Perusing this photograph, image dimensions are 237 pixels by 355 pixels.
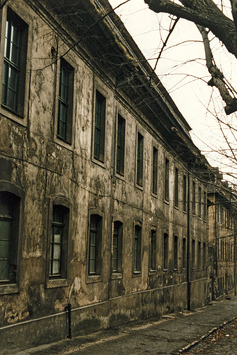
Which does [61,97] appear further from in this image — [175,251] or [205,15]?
[175,251]

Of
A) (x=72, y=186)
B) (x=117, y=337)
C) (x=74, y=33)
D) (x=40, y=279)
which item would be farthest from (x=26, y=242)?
(x=74, y=33)

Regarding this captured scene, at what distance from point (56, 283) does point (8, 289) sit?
7.09ft

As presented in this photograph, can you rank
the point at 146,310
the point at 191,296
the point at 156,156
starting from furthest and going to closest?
1. the point at 191,296
2. the point at 156,156
3. the point at 146,310

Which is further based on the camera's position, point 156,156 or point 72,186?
point 156,156

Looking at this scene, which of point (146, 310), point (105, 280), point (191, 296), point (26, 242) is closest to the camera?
point (26, 242)

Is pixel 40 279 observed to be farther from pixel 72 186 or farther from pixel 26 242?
pixel 72 186

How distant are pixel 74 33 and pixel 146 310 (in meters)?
10.8

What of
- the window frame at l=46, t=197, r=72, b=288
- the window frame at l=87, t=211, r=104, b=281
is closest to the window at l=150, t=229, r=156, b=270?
the window frame at l=87, t=211, r=104, b=281

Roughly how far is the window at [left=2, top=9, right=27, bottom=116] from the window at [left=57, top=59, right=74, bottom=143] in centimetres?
195

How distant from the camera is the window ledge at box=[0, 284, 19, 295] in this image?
8984 millimetres

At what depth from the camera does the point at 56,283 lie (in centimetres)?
1122

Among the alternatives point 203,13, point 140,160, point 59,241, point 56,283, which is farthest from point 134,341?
point 203,13

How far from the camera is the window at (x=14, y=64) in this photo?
31.7 ft

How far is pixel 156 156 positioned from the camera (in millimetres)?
21906
